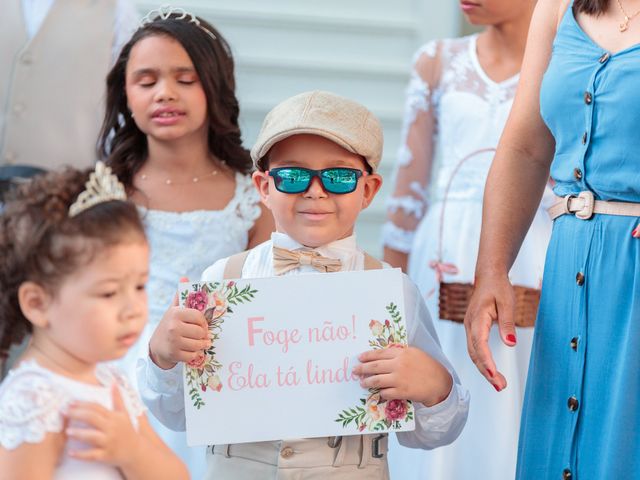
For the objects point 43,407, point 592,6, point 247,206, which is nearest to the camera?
point 43,407

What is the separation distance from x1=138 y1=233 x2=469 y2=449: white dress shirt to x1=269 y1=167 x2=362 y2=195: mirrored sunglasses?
0.43 feet

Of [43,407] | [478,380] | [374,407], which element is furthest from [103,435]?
[478,380]

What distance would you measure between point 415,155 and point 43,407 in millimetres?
2371

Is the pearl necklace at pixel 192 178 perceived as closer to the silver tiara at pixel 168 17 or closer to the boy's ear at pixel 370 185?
the silver tiara at pixel 168 17

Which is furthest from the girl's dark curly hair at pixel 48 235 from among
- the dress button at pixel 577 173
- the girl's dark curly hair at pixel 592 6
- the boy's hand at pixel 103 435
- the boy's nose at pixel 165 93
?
the boy's nose at pixel 165 93

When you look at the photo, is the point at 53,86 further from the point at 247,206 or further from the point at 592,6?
the point at 592,6

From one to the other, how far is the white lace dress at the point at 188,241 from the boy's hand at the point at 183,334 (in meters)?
1.17

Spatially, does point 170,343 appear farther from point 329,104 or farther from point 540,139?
point 540,139

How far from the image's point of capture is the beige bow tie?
8.10 feet

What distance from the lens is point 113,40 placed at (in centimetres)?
395

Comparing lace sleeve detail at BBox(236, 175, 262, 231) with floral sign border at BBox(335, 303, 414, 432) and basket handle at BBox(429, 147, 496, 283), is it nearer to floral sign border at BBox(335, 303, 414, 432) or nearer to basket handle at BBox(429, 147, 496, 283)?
basket handle at BBox(429, 147, 496, 283)

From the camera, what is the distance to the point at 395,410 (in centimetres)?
234

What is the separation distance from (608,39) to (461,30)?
3221mm

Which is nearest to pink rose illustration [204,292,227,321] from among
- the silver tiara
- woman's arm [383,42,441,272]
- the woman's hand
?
the woman's hand
